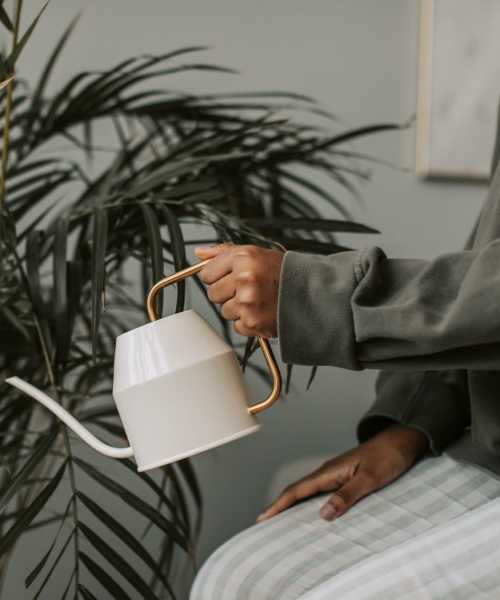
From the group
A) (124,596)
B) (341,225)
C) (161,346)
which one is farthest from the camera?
(341,225)

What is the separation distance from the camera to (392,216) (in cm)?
184

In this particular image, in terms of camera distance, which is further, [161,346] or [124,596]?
[124,596]

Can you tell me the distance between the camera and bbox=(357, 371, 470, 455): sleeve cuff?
0.97 metres

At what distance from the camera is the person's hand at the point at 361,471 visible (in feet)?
3.03

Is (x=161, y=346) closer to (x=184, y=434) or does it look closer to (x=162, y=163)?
(x=184, y=434)

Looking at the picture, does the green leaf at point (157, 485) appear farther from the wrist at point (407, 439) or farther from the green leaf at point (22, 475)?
the wrist at point (407, 439)

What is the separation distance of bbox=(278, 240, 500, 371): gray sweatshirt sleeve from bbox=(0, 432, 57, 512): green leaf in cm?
27

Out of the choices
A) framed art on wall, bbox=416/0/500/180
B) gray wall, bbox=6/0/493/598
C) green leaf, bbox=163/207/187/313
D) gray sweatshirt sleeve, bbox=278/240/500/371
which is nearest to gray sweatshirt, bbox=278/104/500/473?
gray sweatshirt sleeve, bbox=278/240/500/371

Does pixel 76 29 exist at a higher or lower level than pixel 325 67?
higher

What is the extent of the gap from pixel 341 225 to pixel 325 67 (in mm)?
876

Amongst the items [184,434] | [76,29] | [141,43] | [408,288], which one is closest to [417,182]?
[141,43]

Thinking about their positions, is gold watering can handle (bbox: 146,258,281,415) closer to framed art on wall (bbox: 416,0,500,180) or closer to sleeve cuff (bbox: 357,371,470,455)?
sleeve cuff (bbox: 357,371,470,455)

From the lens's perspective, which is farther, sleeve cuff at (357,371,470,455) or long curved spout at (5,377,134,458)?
sleeve cuff at (357,371,470,455)

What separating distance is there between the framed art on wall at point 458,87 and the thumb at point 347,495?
1.04m
